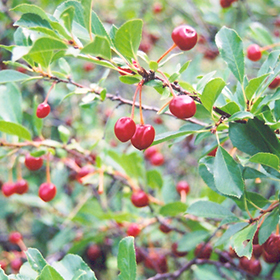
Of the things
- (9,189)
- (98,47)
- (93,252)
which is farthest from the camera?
(93,252)

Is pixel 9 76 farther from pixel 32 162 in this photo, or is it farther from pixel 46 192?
pixel 46 192

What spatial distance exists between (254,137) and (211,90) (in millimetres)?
207

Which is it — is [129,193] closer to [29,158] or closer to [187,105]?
[29,158]

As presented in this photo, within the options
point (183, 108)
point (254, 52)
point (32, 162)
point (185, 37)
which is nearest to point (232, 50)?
point (185, 37)

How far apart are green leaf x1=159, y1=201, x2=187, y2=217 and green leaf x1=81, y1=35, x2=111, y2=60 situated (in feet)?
2.96

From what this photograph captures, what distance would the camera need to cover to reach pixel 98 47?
0.68 metres

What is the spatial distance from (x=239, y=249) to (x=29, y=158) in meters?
0.97

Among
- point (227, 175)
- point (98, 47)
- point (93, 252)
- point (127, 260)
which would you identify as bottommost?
point (93, 252)

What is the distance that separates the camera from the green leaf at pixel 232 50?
0.97 m

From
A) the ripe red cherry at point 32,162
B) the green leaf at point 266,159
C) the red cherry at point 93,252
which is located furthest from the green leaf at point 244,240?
the red cherry at point 93,252

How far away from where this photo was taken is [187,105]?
2.59 ft

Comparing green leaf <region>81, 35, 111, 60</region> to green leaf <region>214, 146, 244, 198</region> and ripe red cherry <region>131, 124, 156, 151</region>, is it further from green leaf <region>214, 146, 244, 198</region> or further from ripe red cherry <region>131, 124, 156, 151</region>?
green leaf <region>214, 146, 244, 198</region>

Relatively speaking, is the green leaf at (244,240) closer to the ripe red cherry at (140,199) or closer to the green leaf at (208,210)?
the green leaf at (208,210)

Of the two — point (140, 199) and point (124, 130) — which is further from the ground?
point (124, 130)
